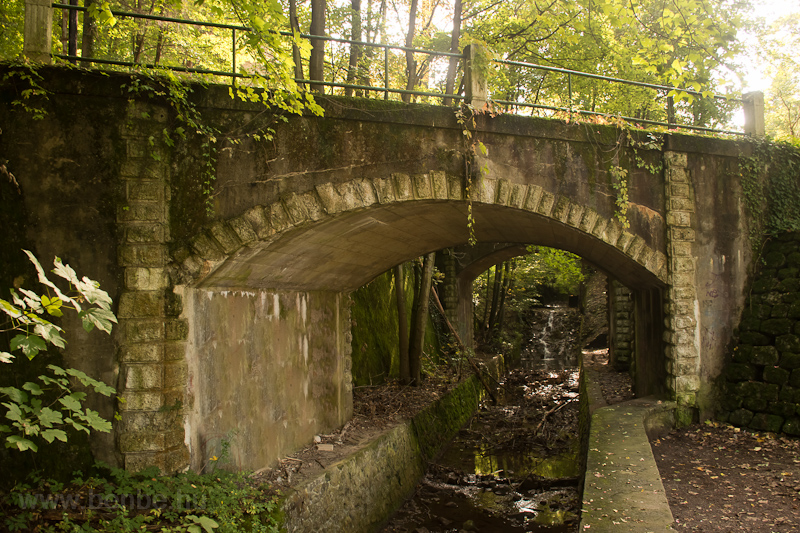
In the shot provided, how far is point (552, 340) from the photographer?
2355 centimetres

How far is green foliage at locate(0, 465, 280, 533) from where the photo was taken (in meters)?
4.26

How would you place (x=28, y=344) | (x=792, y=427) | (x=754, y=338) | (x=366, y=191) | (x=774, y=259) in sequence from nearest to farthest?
(x=28, y=344), (x=366, y=191), (x=792, y=427), (x=754, y=338), (x=774, y=259)

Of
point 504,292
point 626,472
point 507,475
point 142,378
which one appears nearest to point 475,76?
point 626,472

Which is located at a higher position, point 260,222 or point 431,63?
point 431,63

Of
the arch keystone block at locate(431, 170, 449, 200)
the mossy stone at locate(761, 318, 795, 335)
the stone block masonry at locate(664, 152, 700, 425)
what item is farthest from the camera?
the stone block masonry at locate(664, 152, 700, 425)

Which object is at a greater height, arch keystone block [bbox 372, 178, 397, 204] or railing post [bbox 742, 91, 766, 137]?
railing post [bbox 742, 91, 766, 137]

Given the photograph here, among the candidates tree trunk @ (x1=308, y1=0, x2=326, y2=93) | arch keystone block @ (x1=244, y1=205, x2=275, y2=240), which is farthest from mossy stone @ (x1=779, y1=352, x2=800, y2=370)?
tree trunk @ (x1=308, y1=0, x2=326, y2=93)

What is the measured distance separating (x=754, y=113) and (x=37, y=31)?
8.73 metres

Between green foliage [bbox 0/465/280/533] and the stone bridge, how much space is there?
23cm

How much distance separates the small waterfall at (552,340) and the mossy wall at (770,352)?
1355cm

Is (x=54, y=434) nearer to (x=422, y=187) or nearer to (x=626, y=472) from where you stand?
(x=422, y=187)

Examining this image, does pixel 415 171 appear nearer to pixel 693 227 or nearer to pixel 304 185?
pixel 304 185

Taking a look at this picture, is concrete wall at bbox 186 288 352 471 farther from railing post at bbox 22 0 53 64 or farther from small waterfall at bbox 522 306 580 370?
small waterfall at bbox 522 306 580 370

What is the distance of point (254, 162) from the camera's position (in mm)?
5434
